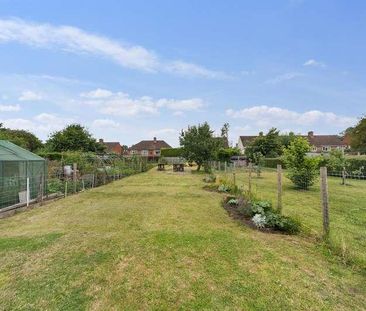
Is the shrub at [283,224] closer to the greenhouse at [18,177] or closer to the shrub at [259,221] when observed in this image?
the shrub at [259,221]

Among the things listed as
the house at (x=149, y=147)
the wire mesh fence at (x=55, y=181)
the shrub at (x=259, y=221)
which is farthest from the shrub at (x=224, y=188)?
the house at (x=149, y=147)

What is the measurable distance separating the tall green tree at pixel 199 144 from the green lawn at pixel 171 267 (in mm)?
24210

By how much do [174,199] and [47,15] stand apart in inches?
371

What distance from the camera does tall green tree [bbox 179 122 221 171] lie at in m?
32.5

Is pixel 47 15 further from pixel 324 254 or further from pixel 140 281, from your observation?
pixel 324 254

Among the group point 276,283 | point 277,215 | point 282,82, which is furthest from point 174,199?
point 282,82

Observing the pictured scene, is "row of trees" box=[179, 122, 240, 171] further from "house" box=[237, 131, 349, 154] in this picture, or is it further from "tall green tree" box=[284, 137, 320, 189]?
"house" box=[237, 131, 349, 154]

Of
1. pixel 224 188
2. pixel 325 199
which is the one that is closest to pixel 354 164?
pixel 224 188

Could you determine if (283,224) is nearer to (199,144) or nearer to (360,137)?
(199,144)

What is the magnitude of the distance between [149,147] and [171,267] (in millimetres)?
77331

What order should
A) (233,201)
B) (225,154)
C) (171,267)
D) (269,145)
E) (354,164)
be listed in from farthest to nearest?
(269,145), (225,154), (354,164), (233,201), (171,267)

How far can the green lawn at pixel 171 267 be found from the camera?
3.82m

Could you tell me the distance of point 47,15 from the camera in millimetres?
12859

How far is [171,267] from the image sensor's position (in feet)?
15.9
